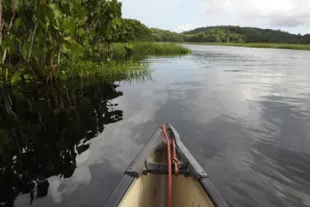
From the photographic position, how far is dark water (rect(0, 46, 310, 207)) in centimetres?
533

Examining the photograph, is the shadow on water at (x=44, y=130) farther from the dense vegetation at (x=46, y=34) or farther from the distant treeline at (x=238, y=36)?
the distant treeline at (x=238, y=36)

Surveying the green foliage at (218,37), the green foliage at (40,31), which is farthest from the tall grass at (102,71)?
the green foliage at (218,37)

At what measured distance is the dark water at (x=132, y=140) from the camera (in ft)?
17.5

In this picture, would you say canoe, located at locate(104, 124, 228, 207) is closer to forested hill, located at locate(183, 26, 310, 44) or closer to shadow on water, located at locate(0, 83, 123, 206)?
shadow on water, located at locate(0, 83, 123, 206)

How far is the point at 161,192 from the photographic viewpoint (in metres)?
4.36

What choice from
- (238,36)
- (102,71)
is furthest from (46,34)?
(238,36)

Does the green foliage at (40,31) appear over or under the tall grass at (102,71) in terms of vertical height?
over

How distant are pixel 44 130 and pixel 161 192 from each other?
5.44 m

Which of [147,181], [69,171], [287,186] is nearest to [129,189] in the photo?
[147,181]

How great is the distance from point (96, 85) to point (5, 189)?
1087 cm

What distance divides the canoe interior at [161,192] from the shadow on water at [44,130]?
2113 millimetres

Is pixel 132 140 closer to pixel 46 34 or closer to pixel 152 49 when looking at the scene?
pixel 46 34

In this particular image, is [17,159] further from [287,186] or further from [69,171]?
[287,186]

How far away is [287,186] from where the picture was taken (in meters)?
5.50
